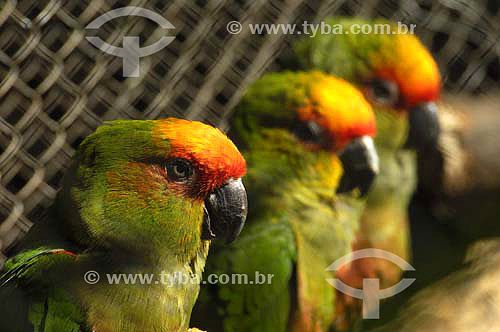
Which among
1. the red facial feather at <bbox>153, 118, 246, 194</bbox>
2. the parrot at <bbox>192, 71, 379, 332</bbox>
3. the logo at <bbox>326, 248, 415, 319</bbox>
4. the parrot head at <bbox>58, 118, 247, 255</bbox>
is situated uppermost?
the red facial feather at <bbox>153, 118, 246, 194</bbox>

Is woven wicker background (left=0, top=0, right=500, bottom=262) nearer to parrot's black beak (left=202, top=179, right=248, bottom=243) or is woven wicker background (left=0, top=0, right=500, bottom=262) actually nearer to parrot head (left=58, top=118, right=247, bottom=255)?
parrot head (left=58, top=118, right=247, bottom=255)

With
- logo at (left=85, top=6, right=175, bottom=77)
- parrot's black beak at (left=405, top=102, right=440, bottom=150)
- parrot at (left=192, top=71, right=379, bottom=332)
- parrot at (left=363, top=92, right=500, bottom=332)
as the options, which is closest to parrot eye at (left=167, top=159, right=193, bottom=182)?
parrot at (left=192, top=71, right=379, bottom=332)

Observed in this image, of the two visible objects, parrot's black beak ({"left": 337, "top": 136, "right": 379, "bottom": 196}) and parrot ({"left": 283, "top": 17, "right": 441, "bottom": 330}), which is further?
parrot ({"left": 283, "top": 17, "right": 441, "bottom": 330})

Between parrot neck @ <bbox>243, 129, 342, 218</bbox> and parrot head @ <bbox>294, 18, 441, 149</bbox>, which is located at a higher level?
parrot head @ <bbox>294, 18, 441, 149</bbox>

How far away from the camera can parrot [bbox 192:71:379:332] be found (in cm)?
185

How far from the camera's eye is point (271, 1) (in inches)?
95.0

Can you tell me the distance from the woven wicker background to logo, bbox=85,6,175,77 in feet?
0.05

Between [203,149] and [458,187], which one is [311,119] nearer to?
[203,149]

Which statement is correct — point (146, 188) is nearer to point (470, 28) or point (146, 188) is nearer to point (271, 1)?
point (271, 1)

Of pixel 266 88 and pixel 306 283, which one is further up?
pixel 266 88

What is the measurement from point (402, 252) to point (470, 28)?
48.8 inches

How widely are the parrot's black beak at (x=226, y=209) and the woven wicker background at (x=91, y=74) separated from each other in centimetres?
56

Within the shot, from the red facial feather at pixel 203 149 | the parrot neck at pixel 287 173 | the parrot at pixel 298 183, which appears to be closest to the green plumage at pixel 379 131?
the parrot at pixel 298 183

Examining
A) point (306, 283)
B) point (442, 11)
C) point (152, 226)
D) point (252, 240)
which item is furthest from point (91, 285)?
point (442, 11)
